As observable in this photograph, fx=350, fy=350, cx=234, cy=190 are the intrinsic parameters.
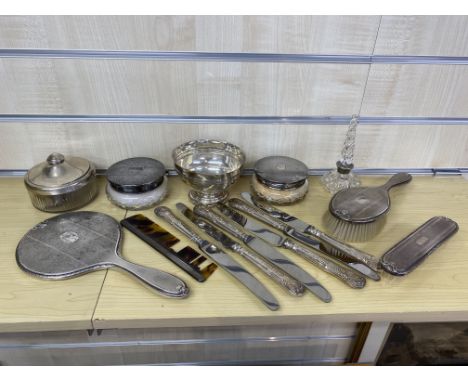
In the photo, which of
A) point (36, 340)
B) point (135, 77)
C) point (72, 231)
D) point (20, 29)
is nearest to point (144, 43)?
point (135, 77)

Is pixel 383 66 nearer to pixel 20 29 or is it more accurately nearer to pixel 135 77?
pixel 135 77

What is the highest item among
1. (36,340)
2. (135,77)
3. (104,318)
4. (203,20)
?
(203,20)

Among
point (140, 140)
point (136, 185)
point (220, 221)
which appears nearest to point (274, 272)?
point (220, 221)

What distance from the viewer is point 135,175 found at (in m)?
0.66

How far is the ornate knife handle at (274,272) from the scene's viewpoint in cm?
52

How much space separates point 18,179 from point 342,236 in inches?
26.9

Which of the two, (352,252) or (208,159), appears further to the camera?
(208,159)

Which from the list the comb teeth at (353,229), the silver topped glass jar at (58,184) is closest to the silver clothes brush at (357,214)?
the comb teeth at (353,229)

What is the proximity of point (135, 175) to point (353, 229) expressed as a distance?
0.41 meters

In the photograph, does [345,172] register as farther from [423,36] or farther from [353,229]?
[423,36]

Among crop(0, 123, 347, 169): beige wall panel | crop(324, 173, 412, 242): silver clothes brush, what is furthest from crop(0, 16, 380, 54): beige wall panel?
crop(324, 173, 412, 242): silver clothes brush

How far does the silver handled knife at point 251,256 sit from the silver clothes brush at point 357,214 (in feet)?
0.44

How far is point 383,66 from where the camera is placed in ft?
2.20

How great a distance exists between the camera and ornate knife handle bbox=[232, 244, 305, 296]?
0.52 meters
